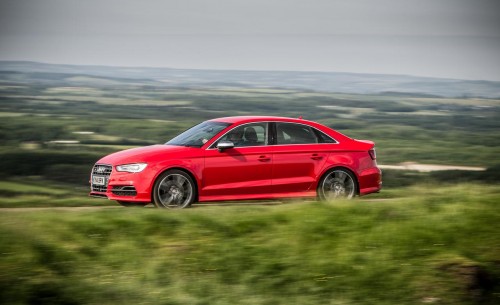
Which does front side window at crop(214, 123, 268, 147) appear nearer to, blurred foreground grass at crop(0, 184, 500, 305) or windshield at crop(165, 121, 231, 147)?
windshield at crop(165, 121, 231, 147)

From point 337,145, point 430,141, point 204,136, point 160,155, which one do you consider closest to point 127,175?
point 160,155

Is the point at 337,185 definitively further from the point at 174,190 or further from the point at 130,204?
the point at 130,204

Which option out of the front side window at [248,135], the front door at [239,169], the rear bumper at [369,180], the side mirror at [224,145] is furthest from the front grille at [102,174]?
the rear bumper at [369,180]

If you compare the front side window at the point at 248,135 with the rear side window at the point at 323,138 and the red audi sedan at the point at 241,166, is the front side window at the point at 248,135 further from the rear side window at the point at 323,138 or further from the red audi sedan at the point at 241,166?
the rear side window at the point at 323,138

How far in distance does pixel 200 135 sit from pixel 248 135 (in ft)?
2.80


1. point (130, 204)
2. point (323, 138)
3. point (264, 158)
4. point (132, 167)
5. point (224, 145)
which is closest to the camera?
point (132, 167)

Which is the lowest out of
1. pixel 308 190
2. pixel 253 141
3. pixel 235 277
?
pixel 235 277

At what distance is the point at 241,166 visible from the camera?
13758mm

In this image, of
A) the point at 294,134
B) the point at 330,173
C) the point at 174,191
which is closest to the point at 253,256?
the point at 174,191

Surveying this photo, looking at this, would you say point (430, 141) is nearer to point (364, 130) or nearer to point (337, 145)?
point (364, 130)

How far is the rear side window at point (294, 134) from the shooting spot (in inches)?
561

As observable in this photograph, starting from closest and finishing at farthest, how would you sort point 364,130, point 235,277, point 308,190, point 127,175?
point 235,277, point 127,175, point 308,190, point 364,130

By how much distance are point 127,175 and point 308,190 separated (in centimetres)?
318

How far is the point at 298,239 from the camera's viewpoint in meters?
11.6
